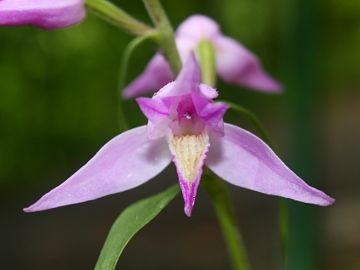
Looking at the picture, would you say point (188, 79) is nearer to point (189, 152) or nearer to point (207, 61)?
point (189, 152)

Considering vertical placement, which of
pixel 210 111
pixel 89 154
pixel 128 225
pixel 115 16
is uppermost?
pixel 115 16

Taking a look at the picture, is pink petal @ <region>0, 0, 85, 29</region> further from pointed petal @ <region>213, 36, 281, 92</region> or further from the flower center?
pointed petal @ <region>213, 36, 281, 92</region>

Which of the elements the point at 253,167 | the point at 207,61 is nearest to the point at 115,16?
the point at 207,61

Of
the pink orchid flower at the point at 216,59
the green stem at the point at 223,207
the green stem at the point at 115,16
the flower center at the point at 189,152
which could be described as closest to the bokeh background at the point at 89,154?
the pink orchid flower at the point at 216,59

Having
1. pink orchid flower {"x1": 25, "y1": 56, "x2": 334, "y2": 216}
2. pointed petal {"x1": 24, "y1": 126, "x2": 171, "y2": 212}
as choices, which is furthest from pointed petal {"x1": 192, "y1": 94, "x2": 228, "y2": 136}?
pointed petal {"x1": 24, "y1": 126, "x2": 171, "y2": 212}

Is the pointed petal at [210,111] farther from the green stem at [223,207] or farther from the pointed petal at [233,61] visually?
the pointed petal at [233,61]

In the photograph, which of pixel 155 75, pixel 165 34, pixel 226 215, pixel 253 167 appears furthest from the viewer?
pixel 155 75
